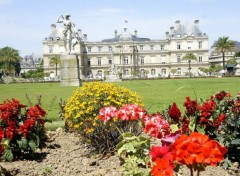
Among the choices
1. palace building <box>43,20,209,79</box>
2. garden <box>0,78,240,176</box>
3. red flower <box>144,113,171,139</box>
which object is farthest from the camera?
palace building <box>43,20,209,79</box>

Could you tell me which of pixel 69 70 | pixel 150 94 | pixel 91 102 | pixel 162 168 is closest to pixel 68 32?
pixel 69 70

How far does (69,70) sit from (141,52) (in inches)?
2867

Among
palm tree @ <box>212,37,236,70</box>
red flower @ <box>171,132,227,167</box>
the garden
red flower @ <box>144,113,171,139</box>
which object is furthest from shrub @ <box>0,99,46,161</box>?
palm tree @ <box>212,37,236,70</box>

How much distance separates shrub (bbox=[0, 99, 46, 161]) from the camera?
5715 millimetres

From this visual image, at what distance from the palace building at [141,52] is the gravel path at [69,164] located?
87.4 metres

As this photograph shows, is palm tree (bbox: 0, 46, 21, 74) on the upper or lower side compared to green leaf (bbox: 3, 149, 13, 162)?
upper

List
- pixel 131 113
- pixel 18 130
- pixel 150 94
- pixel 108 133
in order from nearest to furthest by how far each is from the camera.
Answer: pixel 131 113, pixel 18 130, pixel 108 133, pixel 150 94

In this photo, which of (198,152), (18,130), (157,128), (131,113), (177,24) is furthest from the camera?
(177,24)

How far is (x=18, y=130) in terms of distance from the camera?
5797 millimetres

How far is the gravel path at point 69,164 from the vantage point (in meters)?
5.32

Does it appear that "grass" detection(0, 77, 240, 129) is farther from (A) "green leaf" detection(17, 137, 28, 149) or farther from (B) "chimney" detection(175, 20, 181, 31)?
(B) "chimney" detection(175, 20, 181, 31)

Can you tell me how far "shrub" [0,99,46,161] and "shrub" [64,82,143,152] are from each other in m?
0.87

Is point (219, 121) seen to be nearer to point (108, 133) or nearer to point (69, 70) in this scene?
point (108, 133)

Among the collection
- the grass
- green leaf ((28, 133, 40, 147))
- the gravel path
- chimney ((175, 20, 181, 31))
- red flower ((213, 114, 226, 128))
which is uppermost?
chimney ((175, 20, 181, 31))
